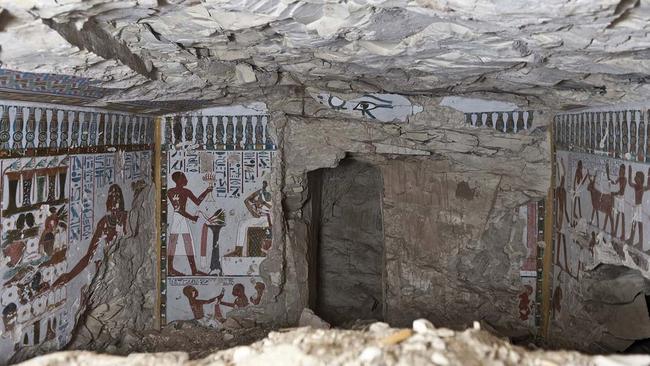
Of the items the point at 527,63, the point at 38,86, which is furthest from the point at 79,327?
the point at 527,63

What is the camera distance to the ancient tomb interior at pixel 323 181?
2314mm

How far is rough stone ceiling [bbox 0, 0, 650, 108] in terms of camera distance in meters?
2.19

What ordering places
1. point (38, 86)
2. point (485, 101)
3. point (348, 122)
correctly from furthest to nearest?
1. point (348, 122)
2. point (485, 101)
3. point (38, 86)

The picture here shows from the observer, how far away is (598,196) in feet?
14.6

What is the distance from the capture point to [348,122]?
5.69 metres

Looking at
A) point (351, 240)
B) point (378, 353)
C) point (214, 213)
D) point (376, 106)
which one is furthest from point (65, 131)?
point (351, 240)

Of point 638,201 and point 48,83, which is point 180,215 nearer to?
point 48,83

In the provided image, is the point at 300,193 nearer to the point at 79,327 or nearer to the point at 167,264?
the point at 167,264

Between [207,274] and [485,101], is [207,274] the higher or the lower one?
the lower one

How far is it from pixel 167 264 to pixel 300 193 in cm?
164

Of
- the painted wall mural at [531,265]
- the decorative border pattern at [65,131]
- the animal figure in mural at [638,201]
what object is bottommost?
the painted wall mural at [531,265]

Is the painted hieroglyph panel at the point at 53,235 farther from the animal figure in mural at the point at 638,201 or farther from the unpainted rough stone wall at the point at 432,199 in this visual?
the animal figure in mural at the point at 638,201

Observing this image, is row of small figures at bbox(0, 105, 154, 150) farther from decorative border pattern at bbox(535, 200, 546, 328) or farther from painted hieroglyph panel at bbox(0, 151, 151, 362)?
decorative border pattern at bbox(535, 200, 546, 328)

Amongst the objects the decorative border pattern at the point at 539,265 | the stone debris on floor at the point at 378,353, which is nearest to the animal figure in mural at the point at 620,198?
the decorative border pattern at the point at 539,265
